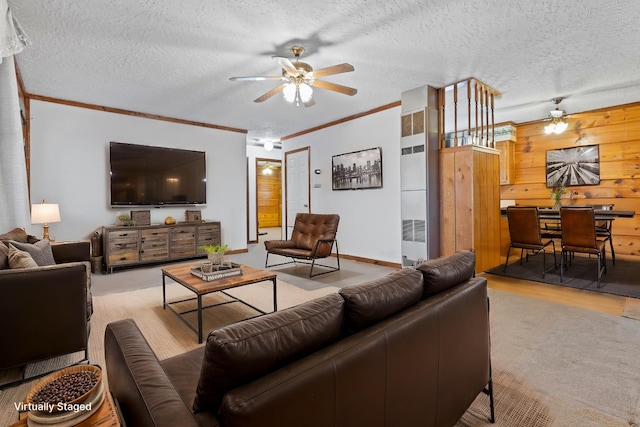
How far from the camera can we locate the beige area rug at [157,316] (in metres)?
1.99

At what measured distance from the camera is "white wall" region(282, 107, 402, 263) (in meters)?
5.05

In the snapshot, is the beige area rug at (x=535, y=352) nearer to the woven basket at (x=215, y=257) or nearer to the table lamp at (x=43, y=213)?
the woven basket at (x=215, y=257)

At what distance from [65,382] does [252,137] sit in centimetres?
692

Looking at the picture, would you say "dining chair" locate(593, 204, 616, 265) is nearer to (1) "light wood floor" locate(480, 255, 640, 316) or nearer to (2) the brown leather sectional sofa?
(1) "light wood floor" locate(480, 255, 640, 316)

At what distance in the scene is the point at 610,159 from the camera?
17.9ft

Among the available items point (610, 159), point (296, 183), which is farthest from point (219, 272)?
point (610, 159)

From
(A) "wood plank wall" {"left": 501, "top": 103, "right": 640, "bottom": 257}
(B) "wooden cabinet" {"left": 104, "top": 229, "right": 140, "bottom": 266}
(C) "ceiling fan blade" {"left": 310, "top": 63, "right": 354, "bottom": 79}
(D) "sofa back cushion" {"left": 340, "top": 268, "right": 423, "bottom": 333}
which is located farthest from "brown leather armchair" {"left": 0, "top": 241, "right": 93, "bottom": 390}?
(A) "wood plank wall" {"left": 501, "top": 103, "right": 640, "bottom": 257}

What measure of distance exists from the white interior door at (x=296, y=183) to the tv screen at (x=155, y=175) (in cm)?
193

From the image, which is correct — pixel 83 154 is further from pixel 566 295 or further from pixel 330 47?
pixel 566 295

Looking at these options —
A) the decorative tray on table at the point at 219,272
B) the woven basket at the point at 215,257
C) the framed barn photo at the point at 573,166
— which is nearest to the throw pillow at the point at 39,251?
the decorative tray on table at the point at 219,272

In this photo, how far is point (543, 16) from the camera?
267cm

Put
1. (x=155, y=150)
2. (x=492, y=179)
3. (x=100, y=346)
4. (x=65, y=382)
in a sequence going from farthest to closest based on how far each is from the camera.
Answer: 1. (x=155, y=150)
2. (x=492, y=179)
3. (x=100, y=346)
4. (x=65, y=382)

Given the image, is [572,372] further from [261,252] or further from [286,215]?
[286,215]

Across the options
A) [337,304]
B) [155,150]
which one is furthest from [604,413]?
[155,150]
